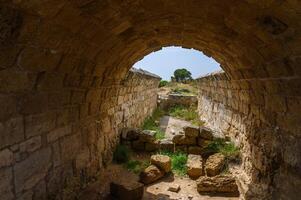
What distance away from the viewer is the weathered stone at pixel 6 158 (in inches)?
116

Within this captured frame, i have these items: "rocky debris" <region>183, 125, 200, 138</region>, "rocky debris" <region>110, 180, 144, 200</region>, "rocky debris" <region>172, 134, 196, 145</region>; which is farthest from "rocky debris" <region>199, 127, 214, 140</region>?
"rocky debris" <region>110, 180, 144, 200</region>

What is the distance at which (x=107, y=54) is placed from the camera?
5.09m

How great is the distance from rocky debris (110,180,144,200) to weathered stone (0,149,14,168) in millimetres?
2516

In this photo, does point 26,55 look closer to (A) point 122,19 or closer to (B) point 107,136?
(A) point 122,19

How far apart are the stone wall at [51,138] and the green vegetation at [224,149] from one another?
2.79m

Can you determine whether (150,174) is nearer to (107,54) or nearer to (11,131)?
(107,54)

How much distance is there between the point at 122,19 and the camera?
12.4 feet

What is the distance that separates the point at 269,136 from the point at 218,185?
1676mm

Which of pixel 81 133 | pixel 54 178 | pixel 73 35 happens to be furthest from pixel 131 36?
pixel 54 178

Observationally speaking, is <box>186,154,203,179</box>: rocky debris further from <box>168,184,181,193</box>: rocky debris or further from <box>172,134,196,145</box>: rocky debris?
<box>172,134,196,145</box>: rocky debris

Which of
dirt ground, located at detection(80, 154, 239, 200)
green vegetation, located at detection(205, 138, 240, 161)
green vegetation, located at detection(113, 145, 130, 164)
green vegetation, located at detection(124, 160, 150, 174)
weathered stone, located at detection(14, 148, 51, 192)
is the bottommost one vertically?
A: dirt ground, located at detection(80, 154, 239, 200)

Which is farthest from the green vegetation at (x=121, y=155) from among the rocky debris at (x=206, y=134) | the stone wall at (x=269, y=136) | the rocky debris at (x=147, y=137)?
the stone wall at (x=269, y=136)

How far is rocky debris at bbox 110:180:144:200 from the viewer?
5.17 metres

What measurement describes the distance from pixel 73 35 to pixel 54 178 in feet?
7.15
